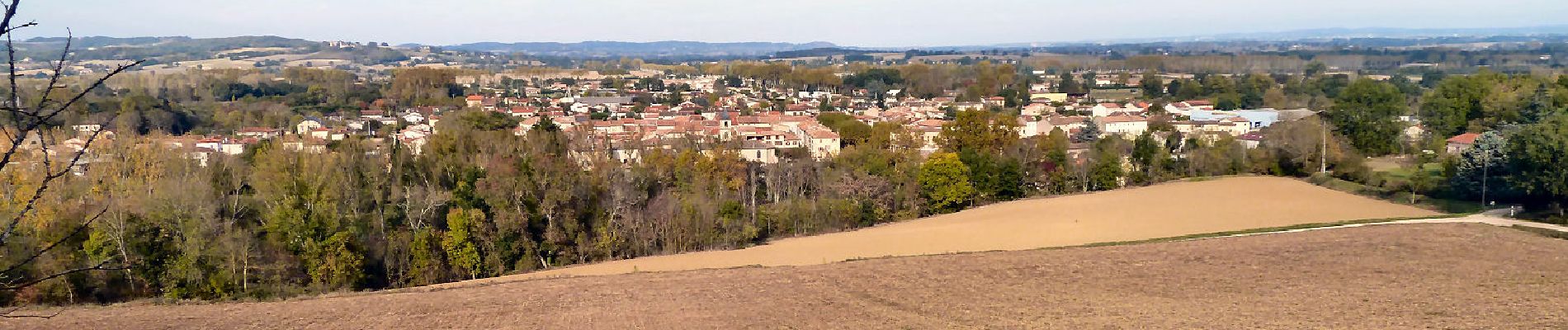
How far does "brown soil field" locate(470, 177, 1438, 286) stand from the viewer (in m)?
18.4

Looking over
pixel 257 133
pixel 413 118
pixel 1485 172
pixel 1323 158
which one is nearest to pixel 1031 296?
pixel 1485 172

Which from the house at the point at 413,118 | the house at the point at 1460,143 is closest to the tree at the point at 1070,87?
the house at the point at 1460,143

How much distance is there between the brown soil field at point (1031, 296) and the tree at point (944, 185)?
7486mm

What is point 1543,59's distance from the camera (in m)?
93.2

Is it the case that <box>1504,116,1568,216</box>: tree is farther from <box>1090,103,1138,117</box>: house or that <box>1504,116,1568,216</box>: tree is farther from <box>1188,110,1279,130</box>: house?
<box>1090,103,1138,117</box>: house

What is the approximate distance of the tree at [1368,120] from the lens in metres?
30.8

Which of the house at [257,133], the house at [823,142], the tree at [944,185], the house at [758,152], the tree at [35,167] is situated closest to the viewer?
the tree at [35,167]

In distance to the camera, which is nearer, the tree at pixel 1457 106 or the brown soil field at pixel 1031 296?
the brown soil field at pixel 1031 296

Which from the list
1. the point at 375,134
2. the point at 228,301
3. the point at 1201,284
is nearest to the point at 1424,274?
the point at 1201,284

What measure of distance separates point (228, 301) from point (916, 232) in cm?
1188

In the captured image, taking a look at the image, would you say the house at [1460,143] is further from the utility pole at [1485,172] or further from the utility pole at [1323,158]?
the utility pole at [1485,172]

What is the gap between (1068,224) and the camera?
2156 centimetres

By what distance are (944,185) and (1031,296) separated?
1110 centimetres

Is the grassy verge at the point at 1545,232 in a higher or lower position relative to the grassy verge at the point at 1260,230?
higher
